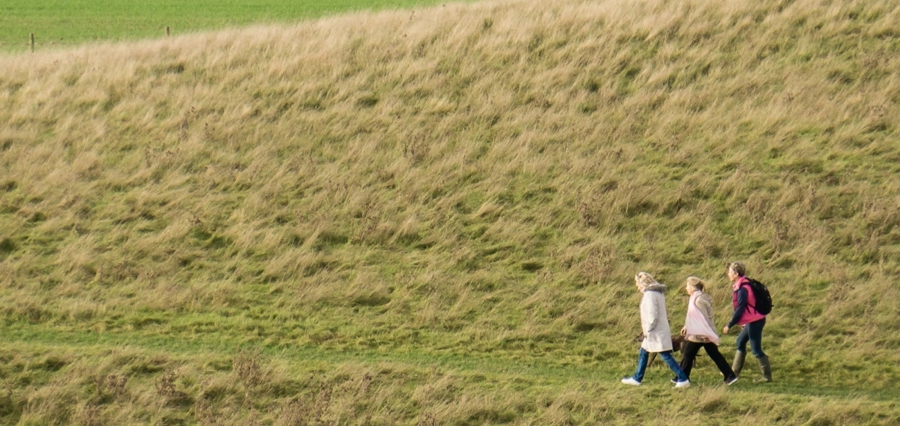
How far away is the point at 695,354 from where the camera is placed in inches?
538

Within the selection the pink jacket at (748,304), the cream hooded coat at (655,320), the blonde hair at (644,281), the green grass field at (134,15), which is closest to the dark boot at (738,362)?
the pink jacket at (748,304)

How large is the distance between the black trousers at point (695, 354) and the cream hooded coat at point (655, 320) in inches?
12.2

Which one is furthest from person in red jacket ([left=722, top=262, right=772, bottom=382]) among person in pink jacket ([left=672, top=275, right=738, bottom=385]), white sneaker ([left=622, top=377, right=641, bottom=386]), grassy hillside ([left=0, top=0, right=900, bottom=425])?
white sneaker ([left=622, top=377, right=641, bottom=386])

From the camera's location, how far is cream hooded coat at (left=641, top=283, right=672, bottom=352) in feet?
43.7

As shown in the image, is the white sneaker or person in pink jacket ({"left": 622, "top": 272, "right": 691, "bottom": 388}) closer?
person in pink jacket ({"left": 622, "top": 272, "right": 691, "bottom": 388})

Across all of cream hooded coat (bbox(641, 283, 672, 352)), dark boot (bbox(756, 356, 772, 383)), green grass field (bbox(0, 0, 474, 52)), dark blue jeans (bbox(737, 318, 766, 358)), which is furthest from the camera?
green grass field (bbox(0, 0, 474, 52))

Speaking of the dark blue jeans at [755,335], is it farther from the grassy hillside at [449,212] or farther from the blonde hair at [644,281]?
the blonde hair at [644,281]

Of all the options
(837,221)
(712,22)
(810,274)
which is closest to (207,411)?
(810,274)

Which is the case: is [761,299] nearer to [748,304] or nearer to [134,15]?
[748,304]

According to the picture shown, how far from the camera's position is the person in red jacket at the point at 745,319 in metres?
13.5

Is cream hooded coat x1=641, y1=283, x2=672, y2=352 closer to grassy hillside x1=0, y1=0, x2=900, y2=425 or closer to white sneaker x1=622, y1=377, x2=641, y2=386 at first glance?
white sneaker x1=622, y1=377, x2=641, y2=386

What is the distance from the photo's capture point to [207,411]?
12875 mm

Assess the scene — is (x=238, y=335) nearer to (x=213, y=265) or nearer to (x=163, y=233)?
(x=213, y=265)

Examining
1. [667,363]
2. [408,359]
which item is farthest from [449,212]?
[667,363]
